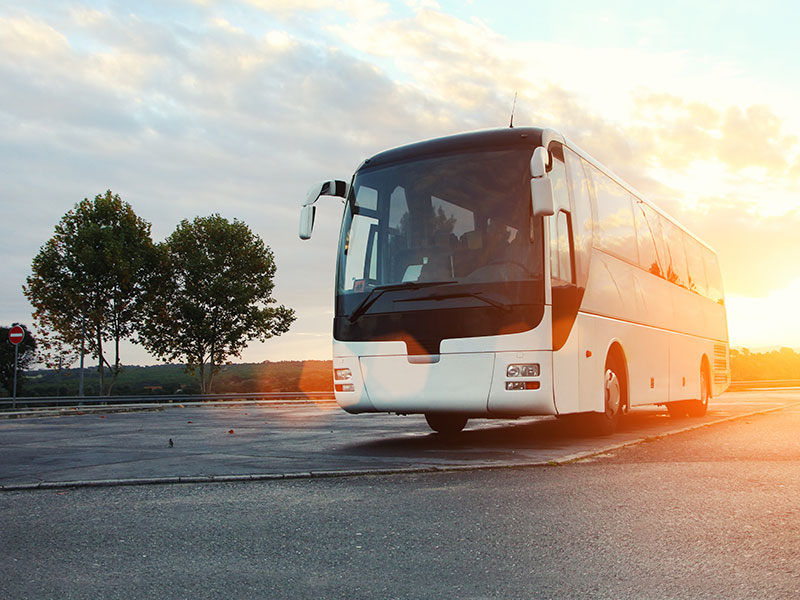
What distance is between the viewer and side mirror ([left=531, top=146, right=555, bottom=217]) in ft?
30.2

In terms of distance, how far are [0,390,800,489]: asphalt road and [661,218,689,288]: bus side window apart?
2800 millimetres

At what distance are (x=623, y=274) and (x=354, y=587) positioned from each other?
9356 millimetres

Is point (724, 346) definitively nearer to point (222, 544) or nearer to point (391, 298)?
point (391, 298)

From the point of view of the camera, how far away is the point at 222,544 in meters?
4.83

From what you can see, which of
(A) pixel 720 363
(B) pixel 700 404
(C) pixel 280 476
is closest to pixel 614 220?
(B) pixel 700 404

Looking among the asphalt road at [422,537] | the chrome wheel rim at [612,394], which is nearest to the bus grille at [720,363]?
the chrome wheel rim at [612,394]

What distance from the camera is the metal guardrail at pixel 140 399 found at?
1134 inches

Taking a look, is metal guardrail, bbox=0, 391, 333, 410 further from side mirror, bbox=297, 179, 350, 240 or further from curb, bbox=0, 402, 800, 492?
curb, bbox=0, 402, 800, 492

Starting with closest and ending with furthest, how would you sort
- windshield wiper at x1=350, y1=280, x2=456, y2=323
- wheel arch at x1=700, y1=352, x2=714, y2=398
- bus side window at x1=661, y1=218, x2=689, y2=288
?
windshield wiper at x1=350, y1=280, x2=456, y2=323 → bus side window at x1=661, y1=218, x2=689, y2=288 → wheel arch at x1=700, y1=352, x2=714, y2=398

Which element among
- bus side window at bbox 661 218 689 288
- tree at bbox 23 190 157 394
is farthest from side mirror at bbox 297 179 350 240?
tree at bbox 23 190 157 394

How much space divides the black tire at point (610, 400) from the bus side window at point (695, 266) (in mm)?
5629

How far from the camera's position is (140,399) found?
1208 inches

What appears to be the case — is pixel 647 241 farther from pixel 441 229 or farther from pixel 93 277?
pixel 93 277

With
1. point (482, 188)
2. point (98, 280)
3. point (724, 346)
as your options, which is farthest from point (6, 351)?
point (482, 188)
